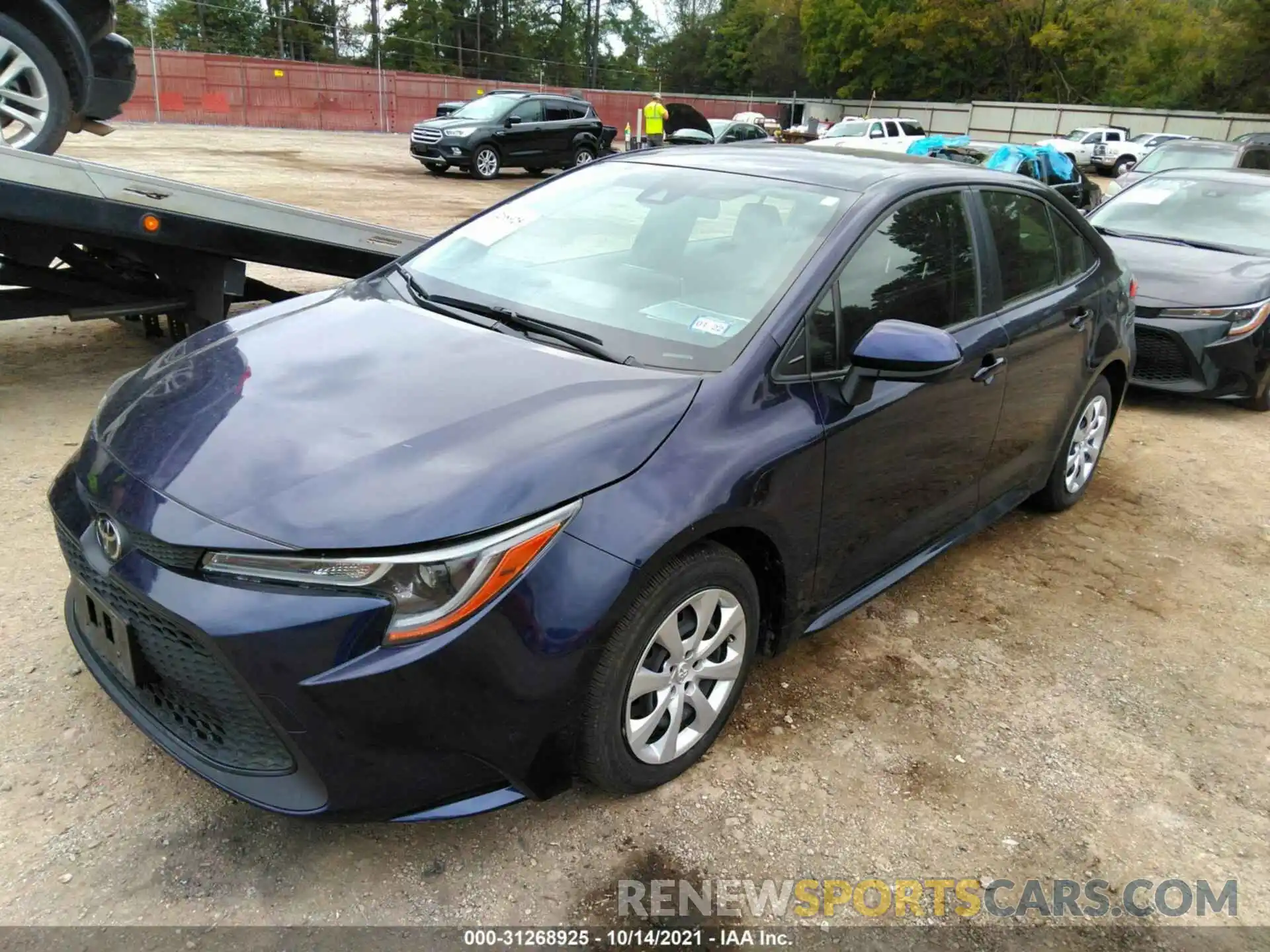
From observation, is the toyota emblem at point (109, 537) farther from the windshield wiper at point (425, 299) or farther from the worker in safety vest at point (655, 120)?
the worker in safety vest at point (655, 120)

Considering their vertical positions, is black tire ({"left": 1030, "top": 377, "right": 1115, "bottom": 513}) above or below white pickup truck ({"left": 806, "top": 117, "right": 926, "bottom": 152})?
below

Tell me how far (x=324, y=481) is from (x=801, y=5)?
73.3 metres

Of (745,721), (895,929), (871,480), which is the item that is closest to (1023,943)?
(895,929)

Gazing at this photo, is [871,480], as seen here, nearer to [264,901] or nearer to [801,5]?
[264,901]

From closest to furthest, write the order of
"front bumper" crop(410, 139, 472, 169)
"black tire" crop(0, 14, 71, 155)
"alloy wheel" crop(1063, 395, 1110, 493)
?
"alloy wheel" crop(1063, 395, 1110, 493), "black tire" crop(0, 14, 71, 155), "front bumper" crop(410, 139, 472, 169)

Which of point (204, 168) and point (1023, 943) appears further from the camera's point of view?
point (204, 168)

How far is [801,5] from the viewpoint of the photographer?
65.9m

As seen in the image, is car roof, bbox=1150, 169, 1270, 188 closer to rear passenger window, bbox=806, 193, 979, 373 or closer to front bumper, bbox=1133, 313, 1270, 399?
front bumper, bbox=1133, 313, 1270, 399

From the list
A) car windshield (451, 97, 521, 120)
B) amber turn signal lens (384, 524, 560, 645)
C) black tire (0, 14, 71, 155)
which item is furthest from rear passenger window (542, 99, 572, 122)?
amber turn signal lens (384, 524, 560, 645)

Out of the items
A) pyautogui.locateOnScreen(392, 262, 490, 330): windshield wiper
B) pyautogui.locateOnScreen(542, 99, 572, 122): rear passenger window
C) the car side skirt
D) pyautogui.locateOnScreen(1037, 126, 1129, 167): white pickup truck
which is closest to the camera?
pyautogui.locateOnScreen(392, 262, 490, 330): windshield wiper

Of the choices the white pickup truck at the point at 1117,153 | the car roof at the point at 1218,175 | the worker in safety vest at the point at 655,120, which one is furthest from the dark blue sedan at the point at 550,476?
the white pickup truck at the point at 1117,153

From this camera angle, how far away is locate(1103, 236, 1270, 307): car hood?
6.21 meters

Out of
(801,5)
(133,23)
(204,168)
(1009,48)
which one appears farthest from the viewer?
(801,5)

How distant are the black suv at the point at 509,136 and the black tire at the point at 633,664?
18.6 m
